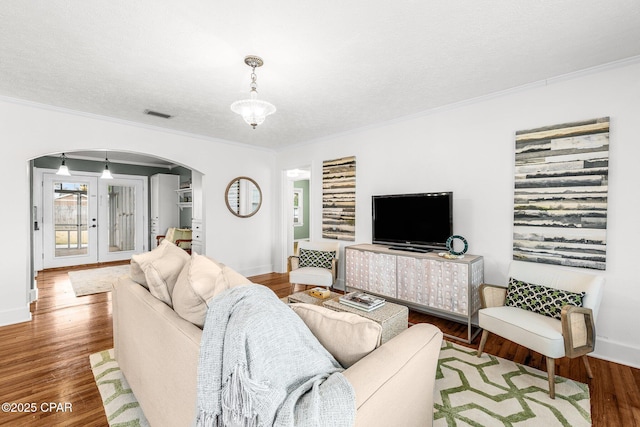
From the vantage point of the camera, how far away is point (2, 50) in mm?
2240

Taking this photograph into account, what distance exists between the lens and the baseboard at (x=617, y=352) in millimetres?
2369

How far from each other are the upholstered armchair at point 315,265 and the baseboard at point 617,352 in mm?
2669

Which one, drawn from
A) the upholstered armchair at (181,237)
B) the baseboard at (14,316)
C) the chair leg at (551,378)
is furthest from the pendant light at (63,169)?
the chair leg at (551,378)

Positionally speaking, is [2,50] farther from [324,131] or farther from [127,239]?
[127,239]

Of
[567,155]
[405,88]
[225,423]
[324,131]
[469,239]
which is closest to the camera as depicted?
[225,423]

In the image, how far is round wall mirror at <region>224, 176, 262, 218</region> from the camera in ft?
17.0

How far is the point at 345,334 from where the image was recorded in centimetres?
118

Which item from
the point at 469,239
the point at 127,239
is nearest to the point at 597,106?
the point at 469,239

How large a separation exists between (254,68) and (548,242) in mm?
3170

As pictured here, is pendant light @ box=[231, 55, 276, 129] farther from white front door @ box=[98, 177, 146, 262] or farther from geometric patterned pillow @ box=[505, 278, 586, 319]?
white front door @ box=[98, 177, 146, 262]

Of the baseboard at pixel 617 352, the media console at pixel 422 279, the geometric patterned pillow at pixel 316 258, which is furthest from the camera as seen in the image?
the geometric patterned pillow at pixel 316 258

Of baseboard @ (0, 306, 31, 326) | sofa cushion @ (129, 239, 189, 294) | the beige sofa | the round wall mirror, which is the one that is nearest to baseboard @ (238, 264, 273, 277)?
the round wall mirror

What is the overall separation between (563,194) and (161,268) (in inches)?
133

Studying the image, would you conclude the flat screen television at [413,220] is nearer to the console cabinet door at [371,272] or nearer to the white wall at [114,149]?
the console cabinet door at [371,272]
